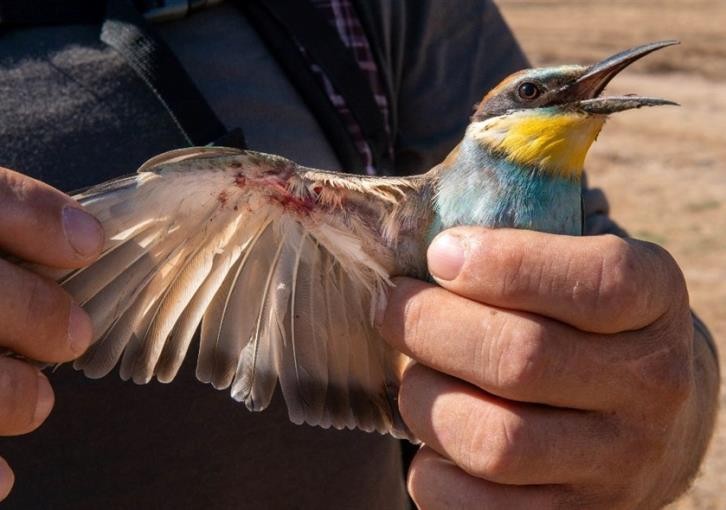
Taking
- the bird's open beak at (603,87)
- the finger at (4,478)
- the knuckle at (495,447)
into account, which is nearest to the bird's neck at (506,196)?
the bird's open beak at (603,87)

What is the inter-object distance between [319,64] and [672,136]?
12863 millimetres

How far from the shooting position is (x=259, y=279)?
2529mm

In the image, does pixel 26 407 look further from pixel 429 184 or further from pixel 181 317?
pixel 429 184

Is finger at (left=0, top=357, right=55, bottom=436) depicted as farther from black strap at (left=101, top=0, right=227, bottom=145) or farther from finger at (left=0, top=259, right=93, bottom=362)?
black strap at (left=101, top=0, right=227, bottom=145)

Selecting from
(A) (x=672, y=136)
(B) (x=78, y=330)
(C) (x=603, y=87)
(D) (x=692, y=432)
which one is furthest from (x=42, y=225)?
(A) (x=672, y=136)

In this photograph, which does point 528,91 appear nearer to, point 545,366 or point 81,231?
point 545,366

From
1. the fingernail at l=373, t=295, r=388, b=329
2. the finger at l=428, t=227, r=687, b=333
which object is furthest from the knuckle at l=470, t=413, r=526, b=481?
the fingernail at l=373, t=295, r=388, b=329

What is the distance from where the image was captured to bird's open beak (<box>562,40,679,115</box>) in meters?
2.36

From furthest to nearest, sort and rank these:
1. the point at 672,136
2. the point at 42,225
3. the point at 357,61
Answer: the point at 672,136 < the point at 357,61 < the point at 42,225

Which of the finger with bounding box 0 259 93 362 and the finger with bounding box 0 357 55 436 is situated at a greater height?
the finger with bounding box 0 259 93 362

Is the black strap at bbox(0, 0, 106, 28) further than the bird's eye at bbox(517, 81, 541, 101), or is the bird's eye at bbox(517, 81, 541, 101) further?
the bird's eye at bbox(517, 81, 541, 101)

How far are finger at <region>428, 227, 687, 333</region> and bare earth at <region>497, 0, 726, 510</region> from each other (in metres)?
2.74

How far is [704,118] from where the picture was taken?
594 inches

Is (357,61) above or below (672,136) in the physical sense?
above
